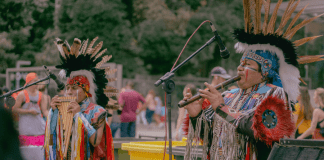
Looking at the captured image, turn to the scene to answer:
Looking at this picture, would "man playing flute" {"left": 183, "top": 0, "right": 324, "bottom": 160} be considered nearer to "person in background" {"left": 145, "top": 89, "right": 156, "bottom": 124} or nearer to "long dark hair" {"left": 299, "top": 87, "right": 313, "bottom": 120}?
"long dark hair" {"left": 299, "top": 87, "right": 313, "bottom": 120}

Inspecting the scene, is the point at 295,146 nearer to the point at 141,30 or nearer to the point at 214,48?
the point at 141,30

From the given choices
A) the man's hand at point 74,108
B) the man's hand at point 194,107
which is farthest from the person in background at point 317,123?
the man's hand at point 74,108

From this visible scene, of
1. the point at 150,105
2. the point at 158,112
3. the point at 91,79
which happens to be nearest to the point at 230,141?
the point at 91,79

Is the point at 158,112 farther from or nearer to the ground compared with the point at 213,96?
nearer to the ground

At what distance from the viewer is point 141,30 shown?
20672 mm

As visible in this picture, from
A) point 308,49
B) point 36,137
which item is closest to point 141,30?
point 308,49

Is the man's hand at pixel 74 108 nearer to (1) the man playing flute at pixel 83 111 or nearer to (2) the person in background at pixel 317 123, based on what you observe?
(1) the man playing flute at pixel 83 111

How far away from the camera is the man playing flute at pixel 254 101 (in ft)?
9.01

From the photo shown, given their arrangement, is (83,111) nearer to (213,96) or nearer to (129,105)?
(213,96)

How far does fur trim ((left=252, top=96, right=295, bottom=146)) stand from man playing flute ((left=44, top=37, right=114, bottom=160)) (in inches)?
62.9

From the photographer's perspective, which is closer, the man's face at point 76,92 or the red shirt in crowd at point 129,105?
the man's face at point 76,92

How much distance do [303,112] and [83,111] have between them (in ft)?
14.8

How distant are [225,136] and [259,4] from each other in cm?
112

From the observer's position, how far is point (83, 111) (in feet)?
12.4
